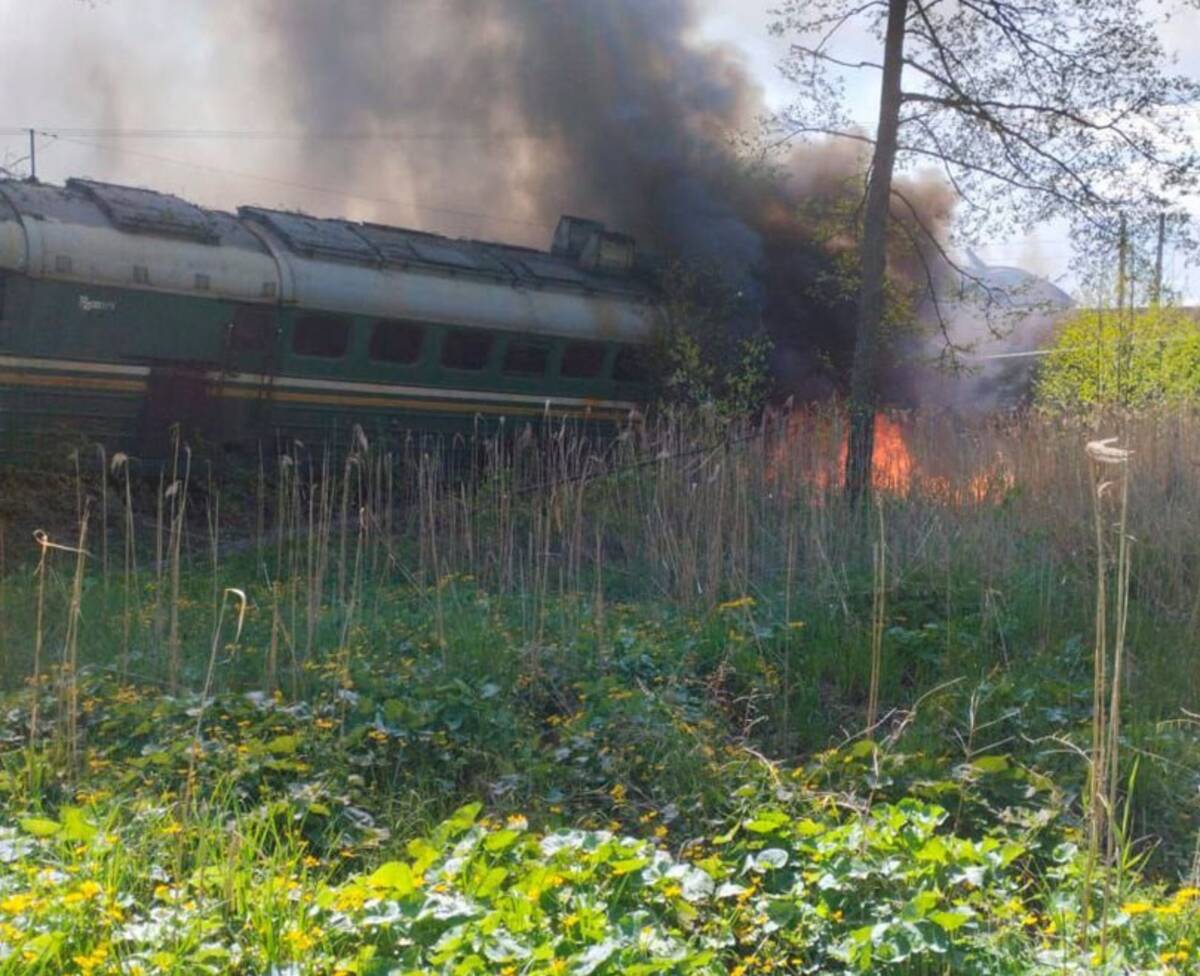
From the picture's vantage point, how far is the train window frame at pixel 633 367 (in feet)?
53.7

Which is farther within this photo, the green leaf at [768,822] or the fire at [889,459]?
the fire at [889,459]

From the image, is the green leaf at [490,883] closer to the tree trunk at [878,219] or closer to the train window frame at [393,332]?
the tree trunk at [878,219]

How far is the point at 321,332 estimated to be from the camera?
13977 mm

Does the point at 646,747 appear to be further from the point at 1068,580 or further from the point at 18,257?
the point at 18,257

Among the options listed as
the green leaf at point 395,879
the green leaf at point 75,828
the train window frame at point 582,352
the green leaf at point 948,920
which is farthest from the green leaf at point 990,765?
the train window frame at point 582,352

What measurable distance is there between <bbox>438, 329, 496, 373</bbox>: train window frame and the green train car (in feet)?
0.05

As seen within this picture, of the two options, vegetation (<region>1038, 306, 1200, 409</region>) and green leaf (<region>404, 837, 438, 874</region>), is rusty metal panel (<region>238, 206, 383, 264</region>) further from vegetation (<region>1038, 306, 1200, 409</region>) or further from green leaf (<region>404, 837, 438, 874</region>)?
green leaf (<region>404, 837, 438, 874</region>)

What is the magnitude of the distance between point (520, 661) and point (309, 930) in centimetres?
278

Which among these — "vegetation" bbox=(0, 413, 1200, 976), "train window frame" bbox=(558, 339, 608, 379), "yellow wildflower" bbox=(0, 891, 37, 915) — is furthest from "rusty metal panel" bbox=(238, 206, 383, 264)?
"yellow wildflower" bbox=(0, 891, 37, 915)

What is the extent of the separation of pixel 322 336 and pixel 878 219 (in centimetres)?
584

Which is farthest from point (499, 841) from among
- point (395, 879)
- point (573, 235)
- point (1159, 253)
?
point (573, 235)

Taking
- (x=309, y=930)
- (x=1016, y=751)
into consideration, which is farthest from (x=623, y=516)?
(x=309, y=930)

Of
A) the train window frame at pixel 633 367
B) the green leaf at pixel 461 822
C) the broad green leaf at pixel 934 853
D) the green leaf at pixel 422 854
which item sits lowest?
the green leaf at pixel 422 854

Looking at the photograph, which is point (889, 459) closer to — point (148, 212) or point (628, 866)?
point (148, 212)
